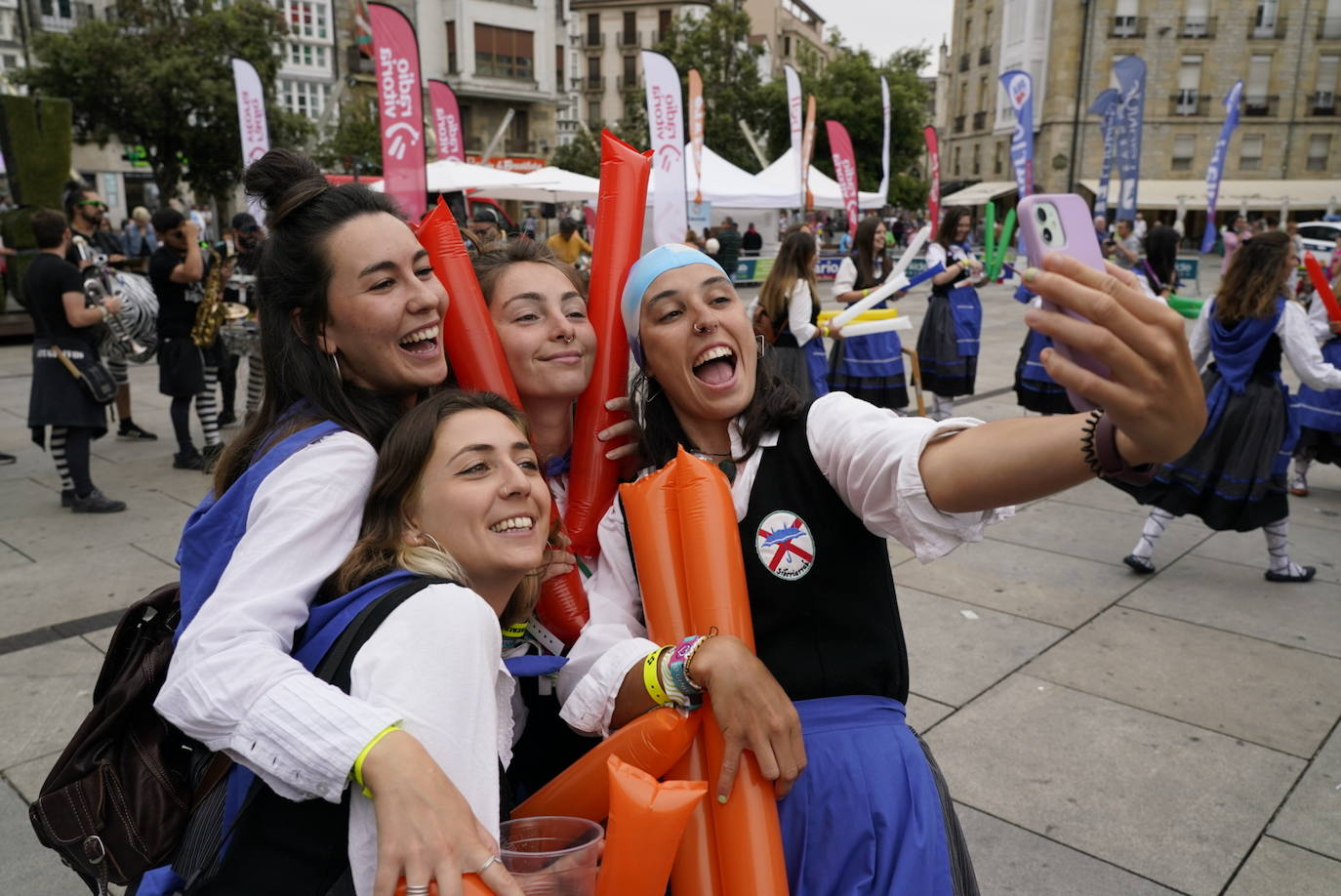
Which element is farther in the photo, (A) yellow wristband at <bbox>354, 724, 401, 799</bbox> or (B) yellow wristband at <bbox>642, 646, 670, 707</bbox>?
(B) yellow wristband at <bbox>642, 646, 670, 707</bbox>

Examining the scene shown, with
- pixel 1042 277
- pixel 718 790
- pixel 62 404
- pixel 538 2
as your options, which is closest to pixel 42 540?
pixel 62 404

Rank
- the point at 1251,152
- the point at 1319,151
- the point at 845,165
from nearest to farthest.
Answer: the point at 845,165, the point at 1319,151, the point at 1251,152

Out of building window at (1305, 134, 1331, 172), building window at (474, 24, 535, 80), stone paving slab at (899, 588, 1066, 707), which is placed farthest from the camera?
building window at (474, 24, 535, 80)

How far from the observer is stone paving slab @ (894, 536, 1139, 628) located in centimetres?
473

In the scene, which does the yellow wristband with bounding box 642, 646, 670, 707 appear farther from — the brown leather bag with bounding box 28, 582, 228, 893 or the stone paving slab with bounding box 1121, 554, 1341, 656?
the stone paving slab with bounding box 1121, 554, 1341, 656

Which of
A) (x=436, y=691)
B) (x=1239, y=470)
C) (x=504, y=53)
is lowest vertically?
(x=1239, y=470)

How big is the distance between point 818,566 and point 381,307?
2.90ft

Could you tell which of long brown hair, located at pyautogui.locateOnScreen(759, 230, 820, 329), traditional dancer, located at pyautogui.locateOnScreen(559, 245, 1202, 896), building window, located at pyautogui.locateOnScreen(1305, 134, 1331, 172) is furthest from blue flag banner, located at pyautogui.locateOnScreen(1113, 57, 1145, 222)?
building window, located at pyautogui.locateOnScreen(1305, 134, 1331, 172)

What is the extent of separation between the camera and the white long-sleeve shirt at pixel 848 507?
4.80 ft

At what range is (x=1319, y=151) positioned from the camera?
3925 cm

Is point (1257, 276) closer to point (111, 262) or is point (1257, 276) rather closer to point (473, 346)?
point (473, 346)

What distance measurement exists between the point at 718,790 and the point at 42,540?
18.7ft

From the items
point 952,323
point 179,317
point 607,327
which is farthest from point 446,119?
point 607,327

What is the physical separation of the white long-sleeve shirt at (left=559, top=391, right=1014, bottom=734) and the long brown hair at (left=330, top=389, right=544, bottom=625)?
0.93 ft
